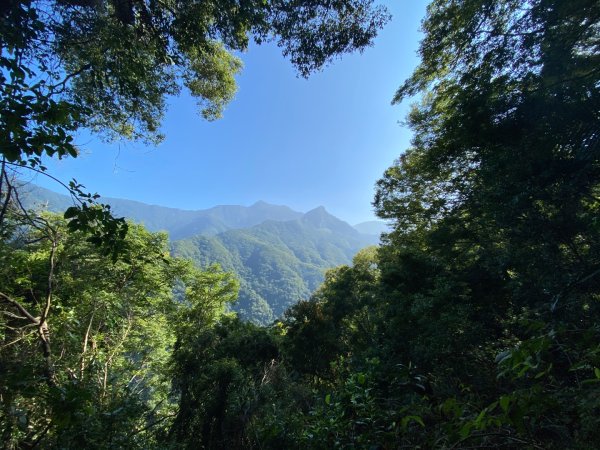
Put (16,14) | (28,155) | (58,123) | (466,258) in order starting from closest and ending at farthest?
(28,155), (58,123), (16,14), (466,258)

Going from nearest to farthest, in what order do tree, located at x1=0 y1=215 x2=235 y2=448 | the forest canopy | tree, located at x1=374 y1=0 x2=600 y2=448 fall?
1. tree, located at x1=0 y1=215 x2=235 y2=448
2. the forest canopy
3. tree, located at x1=374 y1=0 x2=600 y2=448

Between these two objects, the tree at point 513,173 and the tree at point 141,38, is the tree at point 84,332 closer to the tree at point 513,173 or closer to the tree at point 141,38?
the tree at point 141,38

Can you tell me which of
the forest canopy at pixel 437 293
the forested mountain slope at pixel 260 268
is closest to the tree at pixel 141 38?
the forest canopy at pixel 437 293

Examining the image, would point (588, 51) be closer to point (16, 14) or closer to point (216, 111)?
point (216, 111)

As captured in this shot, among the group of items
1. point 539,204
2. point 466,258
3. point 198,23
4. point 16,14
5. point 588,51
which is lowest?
point 466,258

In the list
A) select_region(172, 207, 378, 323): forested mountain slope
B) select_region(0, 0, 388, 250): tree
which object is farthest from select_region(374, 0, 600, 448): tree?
select_region(172, 207, 378, 323): forested mountain slope

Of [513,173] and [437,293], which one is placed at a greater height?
[513,173]

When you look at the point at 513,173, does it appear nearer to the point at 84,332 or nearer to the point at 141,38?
the point at 141,38

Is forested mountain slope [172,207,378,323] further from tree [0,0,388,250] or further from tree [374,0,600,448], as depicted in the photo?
tree [0,0,388,250]

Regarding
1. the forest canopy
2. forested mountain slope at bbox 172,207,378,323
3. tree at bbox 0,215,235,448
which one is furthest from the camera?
forested mountain slope at bbox 172,207,378,323

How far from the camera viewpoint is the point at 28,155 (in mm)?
1283

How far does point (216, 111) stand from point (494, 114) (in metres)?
7.43

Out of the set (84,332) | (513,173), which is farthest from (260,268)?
Answer: (513,173)

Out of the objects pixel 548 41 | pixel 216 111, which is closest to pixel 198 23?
pixel 216 111
